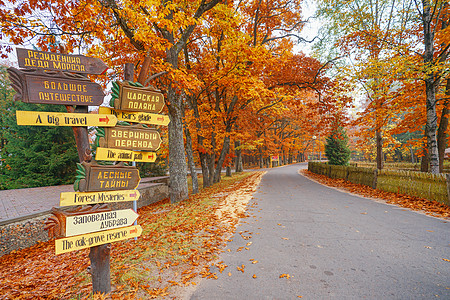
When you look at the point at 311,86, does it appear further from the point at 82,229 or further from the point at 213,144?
the point at 82,229

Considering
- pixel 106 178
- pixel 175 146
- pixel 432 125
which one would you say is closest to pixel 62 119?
pixel 106 178

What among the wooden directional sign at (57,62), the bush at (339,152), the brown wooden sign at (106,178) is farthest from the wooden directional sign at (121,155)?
the bush at (339,152)

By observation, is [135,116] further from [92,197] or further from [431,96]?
[431,96]

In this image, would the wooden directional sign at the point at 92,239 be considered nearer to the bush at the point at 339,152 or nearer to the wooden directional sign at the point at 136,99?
the wooden directional sign at the point at 136,99

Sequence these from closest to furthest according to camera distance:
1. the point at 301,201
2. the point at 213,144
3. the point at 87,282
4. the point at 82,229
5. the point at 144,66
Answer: the point at 82,229 < the point at 87,282 < the point at 144,66 < the point at 301,201 < the point at 213,144

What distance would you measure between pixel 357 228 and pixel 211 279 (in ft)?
13.5

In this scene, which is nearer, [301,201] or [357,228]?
[357,228]

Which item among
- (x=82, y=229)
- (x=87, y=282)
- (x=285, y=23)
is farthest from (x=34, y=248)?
(x=285, y=23)

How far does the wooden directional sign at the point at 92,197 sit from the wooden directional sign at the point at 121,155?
46 centimetres

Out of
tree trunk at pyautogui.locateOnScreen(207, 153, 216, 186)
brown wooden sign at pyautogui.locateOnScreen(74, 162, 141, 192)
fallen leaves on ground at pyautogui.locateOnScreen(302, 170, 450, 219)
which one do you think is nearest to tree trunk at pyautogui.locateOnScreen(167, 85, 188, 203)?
brown wooden sign at pyautogui.locateOnScreen(74, 162, 141, 192)

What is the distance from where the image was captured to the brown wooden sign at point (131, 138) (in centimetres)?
271

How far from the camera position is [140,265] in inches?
134

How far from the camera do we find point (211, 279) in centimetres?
308

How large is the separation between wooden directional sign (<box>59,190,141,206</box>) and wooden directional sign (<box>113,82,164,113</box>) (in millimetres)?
1198
